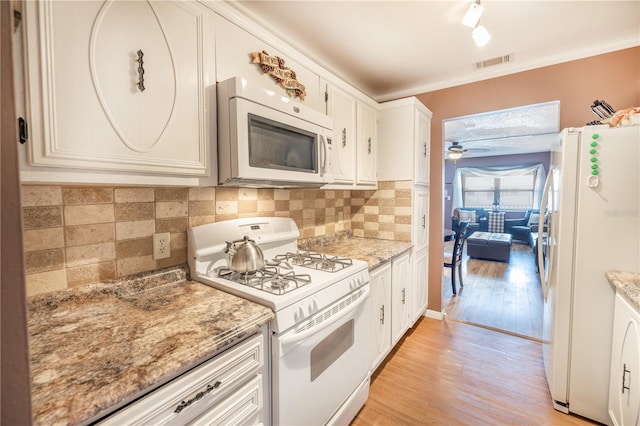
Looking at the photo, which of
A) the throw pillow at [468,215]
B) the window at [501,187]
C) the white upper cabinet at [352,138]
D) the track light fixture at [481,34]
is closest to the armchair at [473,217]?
the throw pillow at [468,215]

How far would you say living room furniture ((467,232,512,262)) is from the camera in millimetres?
5145

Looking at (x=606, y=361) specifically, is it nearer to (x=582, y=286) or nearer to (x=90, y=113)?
(x=582, y=286)

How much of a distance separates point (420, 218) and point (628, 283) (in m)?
1.42

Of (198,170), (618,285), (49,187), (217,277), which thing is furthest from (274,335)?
(618,285)

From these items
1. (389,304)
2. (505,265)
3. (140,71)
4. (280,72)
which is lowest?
(505,265)

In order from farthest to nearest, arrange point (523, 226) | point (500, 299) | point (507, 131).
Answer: point (523, 226) → point (507, 131) → point (500, 299)

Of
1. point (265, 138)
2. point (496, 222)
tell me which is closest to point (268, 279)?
point (265, 138)

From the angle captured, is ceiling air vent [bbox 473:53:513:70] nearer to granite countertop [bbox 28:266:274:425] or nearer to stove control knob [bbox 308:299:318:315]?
stove control knob [bbox 308:299:318:315]

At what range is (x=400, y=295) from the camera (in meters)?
2.24

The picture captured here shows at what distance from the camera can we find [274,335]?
1041 millimetres

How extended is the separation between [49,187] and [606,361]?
110 inches

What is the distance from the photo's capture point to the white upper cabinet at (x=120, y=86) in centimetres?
75

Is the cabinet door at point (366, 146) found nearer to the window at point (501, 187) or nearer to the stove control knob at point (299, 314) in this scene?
the stove control knob at point (299, 314)

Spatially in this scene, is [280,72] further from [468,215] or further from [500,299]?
[468,215]
